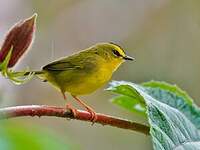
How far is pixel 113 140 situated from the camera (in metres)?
4.10

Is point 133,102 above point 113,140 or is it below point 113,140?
above

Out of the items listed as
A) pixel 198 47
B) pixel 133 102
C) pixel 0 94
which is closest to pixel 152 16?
pixel 198 47

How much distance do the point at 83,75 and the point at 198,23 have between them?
2917 millimetres

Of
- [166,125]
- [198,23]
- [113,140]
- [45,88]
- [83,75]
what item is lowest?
[113,140]

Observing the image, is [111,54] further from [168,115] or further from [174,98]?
[168,115]

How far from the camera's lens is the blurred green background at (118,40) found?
13.5 feet

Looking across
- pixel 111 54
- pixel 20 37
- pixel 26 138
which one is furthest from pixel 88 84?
pixel 26 138

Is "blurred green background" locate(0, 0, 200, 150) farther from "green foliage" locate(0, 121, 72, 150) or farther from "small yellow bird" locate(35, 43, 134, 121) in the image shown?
"green foliage" locate(0, 121, 72, 150)

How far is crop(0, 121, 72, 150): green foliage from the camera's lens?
0.34 metres

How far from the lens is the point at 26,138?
0.35m

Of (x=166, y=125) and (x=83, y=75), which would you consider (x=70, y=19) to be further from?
(x=166, y=125)

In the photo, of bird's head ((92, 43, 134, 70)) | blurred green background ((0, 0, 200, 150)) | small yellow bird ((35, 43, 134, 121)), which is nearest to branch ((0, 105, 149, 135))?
small yellow bird ((35, 43, 134, 121))

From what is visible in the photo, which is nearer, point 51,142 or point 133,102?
point 51,142

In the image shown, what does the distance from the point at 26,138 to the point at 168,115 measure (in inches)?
23.5
